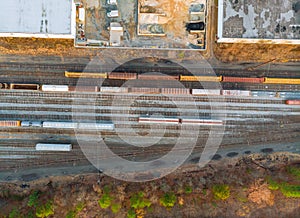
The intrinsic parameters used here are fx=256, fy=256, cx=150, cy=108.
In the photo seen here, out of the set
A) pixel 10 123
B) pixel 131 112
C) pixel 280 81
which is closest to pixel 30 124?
pixel 10 123

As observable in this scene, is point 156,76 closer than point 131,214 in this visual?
No

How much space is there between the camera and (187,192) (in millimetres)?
38250

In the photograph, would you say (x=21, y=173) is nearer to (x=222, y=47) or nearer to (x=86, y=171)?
(x=86, y=171)

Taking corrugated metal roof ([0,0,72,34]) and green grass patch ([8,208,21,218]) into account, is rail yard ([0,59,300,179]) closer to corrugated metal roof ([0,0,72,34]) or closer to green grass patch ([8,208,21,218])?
corrugated metal roof ([0,0,72,34])

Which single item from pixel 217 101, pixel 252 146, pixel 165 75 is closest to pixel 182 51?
pixel 165 75

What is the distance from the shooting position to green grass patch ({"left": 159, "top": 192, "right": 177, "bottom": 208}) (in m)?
36.8

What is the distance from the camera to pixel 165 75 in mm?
38719

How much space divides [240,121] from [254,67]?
854 centimetres

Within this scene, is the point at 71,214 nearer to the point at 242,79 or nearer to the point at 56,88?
the point at 56,88

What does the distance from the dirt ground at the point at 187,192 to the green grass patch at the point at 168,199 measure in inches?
33.8

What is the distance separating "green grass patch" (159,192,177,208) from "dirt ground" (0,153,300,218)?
86cm

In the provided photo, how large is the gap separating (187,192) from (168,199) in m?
3.27

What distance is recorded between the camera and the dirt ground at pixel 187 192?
3803cm

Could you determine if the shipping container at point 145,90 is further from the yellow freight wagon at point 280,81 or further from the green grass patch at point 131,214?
the green grass patch at point 131,214
